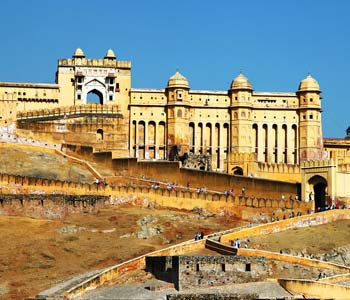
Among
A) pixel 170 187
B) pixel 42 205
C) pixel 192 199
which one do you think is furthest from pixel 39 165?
pixel 192 199

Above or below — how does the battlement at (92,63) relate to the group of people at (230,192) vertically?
above

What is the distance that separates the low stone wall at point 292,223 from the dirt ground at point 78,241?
152 inches

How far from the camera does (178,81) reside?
83.9 metres

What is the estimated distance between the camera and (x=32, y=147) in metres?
74.9

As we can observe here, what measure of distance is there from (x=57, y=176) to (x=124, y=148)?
596 inches

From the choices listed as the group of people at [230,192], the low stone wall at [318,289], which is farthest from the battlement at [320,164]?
the low stone wall at [318,289]

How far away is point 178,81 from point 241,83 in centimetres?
587

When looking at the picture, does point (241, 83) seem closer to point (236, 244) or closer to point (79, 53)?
point (79, 53)

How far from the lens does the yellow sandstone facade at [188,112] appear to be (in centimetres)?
8338

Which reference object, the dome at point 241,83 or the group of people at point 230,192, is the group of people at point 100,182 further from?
the dome at point 241,83

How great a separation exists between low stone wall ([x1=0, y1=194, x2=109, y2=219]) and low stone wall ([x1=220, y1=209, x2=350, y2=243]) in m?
12.1

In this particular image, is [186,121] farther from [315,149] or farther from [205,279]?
[205,279]

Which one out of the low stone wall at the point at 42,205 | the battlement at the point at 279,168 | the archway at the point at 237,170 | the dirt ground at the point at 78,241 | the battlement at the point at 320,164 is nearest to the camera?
the dirt ground at the point at 78,241

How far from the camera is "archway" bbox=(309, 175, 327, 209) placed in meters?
64.4
